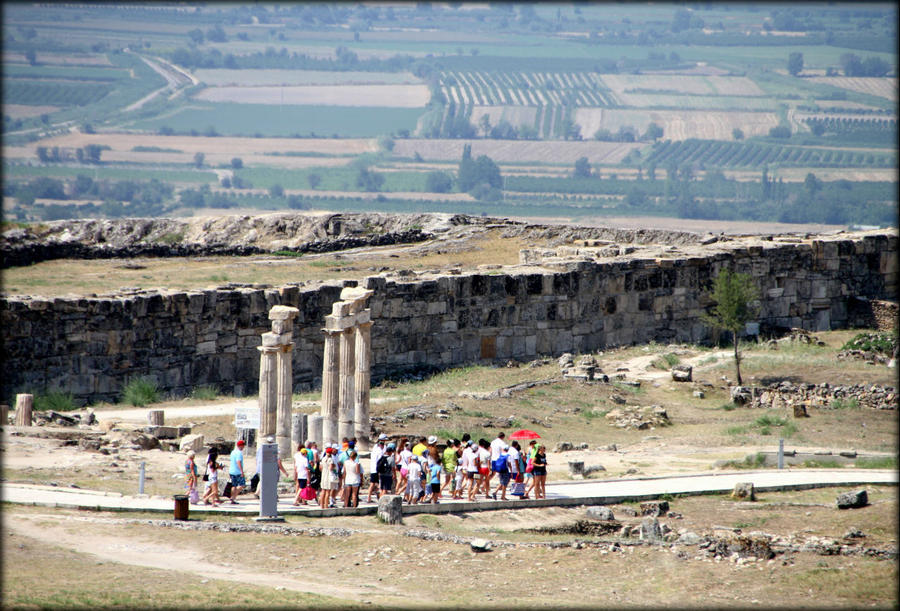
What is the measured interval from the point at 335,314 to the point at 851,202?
164476 mm

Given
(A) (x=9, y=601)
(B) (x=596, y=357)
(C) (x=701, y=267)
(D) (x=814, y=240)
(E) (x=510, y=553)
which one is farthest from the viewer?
(D) (x=814, y=240)

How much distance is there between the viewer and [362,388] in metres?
31.6

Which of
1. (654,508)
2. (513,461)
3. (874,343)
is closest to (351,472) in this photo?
(513,461)

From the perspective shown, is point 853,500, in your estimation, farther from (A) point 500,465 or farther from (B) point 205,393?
(B) point 205,393

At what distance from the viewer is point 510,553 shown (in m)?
24.7

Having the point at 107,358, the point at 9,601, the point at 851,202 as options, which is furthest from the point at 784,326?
the point at 851,202

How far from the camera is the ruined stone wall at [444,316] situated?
38.2 metres

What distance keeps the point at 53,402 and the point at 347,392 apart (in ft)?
29.8

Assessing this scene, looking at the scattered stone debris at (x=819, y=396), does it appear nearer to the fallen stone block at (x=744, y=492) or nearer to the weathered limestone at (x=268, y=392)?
the fallen stone block at (x=744, y=492)

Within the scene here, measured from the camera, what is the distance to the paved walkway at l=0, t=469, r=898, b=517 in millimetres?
25453

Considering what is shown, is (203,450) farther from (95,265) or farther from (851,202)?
(851,202)

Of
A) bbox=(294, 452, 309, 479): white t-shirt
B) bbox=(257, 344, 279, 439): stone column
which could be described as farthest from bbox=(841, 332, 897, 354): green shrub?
bbox=(294, 452, 309, 479): white t-shirt

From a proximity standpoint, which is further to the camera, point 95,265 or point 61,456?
point 95,265

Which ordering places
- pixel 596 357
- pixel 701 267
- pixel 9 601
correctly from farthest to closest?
pixel 701 267
pixel 596 357
pixel 9 601
